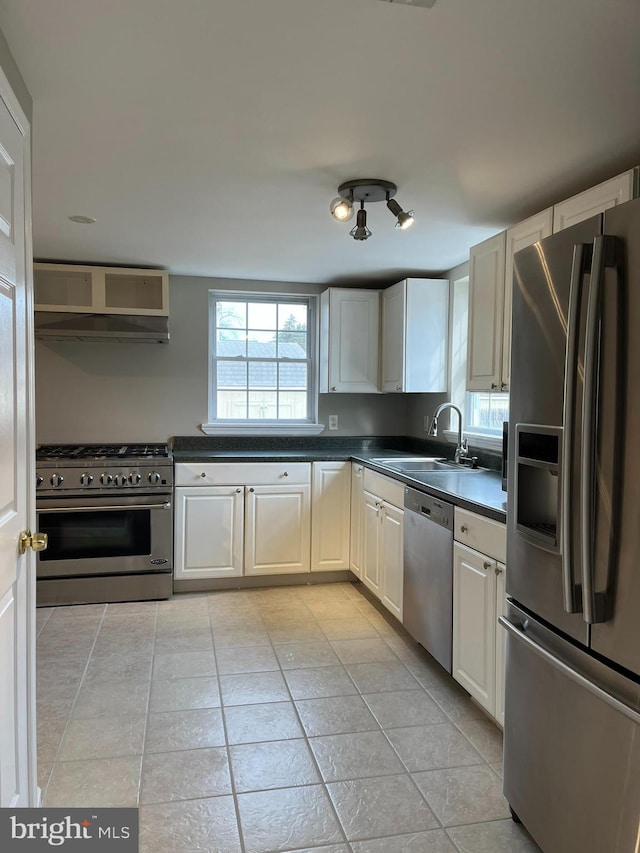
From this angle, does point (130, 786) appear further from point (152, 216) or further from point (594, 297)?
point (152, 216)

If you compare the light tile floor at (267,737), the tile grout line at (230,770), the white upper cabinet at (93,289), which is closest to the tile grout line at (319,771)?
the light tile floor at (267,737)

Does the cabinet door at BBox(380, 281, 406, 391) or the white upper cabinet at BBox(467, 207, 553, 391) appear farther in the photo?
the cabinet door at BBox(380, 281, 406, 391)

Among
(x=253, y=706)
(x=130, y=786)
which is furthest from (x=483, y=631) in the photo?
(x=130, y=786)

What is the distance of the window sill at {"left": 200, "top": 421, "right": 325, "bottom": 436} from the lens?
14.7 feet

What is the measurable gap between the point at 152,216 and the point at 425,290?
1.86 meters

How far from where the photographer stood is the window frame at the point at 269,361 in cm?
452

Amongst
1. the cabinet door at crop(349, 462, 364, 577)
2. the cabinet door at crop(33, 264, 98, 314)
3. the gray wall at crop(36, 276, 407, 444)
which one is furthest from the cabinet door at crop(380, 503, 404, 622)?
the cabinet door at crop(33, 264, 98, 314)

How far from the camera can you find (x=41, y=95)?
1.81 meters

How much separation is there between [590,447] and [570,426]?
8 centimetres

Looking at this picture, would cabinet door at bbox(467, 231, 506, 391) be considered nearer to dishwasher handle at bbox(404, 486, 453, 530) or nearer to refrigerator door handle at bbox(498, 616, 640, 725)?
dishwasher handle at bbox(404, 486, 453, 530)

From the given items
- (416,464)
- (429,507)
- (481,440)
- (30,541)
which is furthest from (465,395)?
(30,541)

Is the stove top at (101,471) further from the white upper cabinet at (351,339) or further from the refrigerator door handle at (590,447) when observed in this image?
the refrigerator door handle at (590,447)

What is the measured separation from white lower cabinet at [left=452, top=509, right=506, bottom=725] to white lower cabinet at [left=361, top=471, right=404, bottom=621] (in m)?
0.67

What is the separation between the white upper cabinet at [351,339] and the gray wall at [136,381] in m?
0.39
